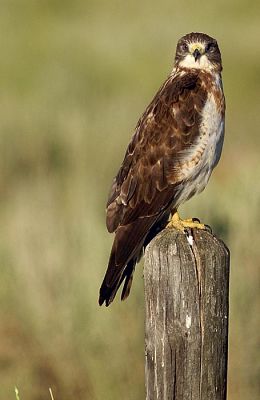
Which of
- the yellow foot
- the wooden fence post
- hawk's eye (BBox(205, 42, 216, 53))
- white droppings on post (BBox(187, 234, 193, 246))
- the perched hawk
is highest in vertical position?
hawk's eye (BBox(205, 42, 216, 53))

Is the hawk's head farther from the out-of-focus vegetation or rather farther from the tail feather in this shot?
the out-of-focus vegetation

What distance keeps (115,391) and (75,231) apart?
1.33 metres

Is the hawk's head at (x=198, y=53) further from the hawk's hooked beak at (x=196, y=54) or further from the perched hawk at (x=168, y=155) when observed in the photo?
the perched hawk at (x=168, y=155)

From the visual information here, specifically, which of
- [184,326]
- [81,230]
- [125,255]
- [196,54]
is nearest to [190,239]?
[184,326]

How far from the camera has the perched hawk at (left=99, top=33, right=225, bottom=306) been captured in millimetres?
4855

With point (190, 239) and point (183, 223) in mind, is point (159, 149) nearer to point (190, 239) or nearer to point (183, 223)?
point (183, 223)

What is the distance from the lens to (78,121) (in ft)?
39.9

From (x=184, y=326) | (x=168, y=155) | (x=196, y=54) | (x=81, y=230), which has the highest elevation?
(x=196, y=54)

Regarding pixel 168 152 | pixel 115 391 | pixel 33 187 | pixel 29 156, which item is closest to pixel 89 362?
pixel 115 391

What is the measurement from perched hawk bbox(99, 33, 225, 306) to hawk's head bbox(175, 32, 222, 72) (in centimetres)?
18

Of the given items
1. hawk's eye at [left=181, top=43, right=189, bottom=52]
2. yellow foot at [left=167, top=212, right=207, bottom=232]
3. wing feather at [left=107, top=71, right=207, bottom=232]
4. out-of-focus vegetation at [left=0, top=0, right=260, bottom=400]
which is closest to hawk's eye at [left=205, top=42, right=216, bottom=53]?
hawk's eye at [left=181, top=43, right=189, bottom=52]

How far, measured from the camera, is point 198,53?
5441 mm

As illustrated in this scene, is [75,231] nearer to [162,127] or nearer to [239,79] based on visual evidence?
[162,127]

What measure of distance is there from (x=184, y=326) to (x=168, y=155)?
1762mm
